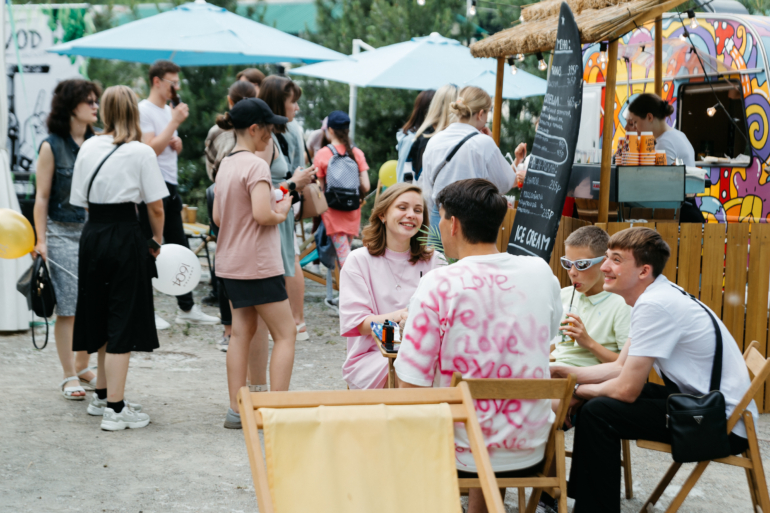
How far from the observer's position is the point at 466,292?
104 inches

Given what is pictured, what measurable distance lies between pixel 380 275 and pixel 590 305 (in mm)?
988

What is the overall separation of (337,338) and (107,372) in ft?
8.77

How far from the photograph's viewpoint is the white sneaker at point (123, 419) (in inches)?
179

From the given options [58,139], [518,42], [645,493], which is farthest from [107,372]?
[518,42]

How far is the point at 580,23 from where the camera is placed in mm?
5102

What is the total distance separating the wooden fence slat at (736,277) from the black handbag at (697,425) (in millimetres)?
2148

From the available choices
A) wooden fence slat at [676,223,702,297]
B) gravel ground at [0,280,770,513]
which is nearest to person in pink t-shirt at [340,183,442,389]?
gravel ground at [0,280,770,513]

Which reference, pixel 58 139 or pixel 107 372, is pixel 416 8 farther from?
pixel 107 372

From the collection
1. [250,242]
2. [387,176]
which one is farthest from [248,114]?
[387,176]

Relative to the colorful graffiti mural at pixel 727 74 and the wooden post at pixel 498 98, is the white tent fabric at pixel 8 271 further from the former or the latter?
the colorful graffiti mural at pixel 727 74

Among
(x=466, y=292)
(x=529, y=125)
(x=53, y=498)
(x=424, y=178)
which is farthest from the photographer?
(x=529, y=125)

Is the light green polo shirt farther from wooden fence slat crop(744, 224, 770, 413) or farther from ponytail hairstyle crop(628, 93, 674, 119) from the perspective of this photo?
ponytail hairstyle crop(628, 93, 674, 119)

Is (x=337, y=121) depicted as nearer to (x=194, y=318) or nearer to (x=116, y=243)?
(x=194, y=318)

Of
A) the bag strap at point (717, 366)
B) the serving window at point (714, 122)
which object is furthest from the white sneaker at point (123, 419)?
the serving window at point (714, 122)
